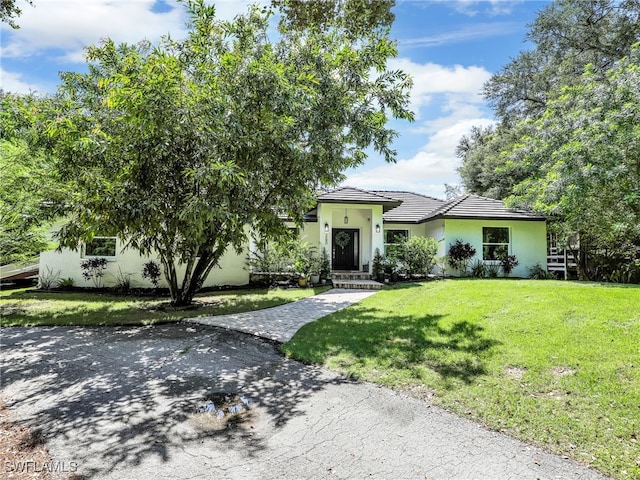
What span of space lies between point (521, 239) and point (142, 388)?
18.8 m

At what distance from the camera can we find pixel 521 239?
18.2 metres

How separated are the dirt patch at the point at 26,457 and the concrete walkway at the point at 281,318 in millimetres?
4362

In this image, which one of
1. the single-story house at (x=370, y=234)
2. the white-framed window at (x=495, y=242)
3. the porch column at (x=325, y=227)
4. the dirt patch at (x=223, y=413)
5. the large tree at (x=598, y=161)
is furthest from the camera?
the white-framed window at (x=495, y=242)

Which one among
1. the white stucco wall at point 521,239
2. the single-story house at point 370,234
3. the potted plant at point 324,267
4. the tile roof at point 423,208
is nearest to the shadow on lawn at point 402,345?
the potted plant at point 324,267

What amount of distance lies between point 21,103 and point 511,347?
1255 centimetres

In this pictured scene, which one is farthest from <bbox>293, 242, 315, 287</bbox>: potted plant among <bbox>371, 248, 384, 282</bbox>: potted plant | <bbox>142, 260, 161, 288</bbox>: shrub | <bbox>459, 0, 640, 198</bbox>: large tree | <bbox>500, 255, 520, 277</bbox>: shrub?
<bbox>459, 0, 640, 198</bbox>: large tree

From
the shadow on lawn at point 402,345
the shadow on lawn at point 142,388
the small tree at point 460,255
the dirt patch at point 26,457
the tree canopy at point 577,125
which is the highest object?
the tree canopy at point 577,125

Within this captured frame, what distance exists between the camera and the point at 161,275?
15484mm

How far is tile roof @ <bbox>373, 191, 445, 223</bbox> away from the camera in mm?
19938

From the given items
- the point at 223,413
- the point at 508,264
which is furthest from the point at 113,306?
the point at 508,264

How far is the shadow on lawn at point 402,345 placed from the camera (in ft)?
18.3

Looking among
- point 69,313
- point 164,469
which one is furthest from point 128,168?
point 164,469

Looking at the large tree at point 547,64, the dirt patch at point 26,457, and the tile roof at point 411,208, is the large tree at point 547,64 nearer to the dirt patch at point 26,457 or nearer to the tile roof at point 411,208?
the tile roof at point 411,208

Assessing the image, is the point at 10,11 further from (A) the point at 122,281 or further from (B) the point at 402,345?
(B) the point at 402,345
